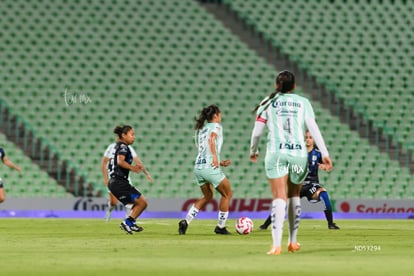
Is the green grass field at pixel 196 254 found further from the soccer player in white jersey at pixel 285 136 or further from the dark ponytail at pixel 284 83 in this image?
the dark ponytail at pixel 284 83

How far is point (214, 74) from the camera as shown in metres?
33.1

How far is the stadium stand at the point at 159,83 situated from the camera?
100ft

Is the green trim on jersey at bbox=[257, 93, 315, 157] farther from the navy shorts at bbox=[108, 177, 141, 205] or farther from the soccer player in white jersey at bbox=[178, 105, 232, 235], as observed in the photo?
the navy shorts at bbox=[108, 177, 141, 205]

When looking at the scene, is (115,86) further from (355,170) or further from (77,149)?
(355,170)

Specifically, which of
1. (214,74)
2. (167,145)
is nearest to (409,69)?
(214,74)

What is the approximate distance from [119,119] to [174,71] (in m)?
2.91

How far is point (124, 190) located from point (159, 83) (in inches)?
574

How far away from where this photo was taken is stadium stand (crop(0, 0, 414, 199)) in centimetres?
3061

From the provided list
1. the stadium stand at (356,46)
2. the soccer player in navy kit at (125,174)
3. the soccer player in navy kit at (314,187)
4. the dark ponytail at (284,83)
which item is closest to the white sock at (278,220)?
the dark ponytail at (284,83)

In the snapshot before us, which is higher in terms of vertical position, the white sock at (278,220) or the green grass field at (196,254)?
the white sock at (278,220)

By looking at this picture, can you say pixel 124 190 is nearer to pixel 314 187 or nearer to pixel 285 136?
pixel 314 187

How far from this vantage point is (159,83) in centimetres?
3244

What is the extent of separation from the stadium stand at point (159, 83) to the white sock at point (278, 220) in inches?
696

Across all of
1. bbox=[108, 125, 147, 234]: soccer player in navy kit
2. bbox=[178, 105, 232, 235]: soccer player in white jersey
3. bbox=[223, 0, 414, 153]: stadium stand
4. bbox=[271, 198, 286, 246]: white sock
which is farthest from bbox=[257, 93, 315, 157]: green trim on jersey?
bbox=[223, 0, 414, 153]: stadium stand
